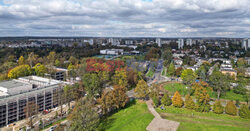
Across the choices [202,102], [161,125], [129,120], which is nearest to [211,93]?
[202,102]

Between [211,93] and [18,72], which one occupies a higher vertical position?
[18,72]

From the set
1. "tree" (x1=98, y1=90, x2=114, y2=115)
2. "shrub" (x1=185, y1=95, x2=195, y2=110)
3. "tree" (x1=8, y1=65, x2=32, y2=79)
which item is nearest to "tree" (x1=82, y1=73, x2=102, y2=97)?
"tree" (x1=98, y1=90, x2=114, y2=115)

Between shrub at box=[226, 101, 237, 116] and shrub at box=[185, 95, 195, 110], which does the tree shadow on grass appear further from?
shrub at box=[226, 101, 237, 116]

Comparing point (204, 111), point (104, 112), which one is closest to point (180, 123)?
point (204, 111)

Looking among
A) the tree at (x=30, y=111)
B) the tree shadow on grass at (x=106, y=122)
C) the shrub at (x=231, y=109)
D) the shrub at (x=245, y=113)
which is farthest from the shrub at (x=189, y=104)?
the tree at (x=30, y=111)

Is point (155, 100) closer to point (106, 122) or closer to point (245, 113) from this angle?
point (106, 122)

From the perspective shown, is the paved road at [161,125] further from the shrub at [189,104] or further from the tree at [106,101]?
the tree at [106,101]

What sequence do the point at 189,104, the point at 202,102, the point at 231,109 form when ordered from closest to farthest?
the point at 231,109 → the point at 202,102 → the point at 189,104
